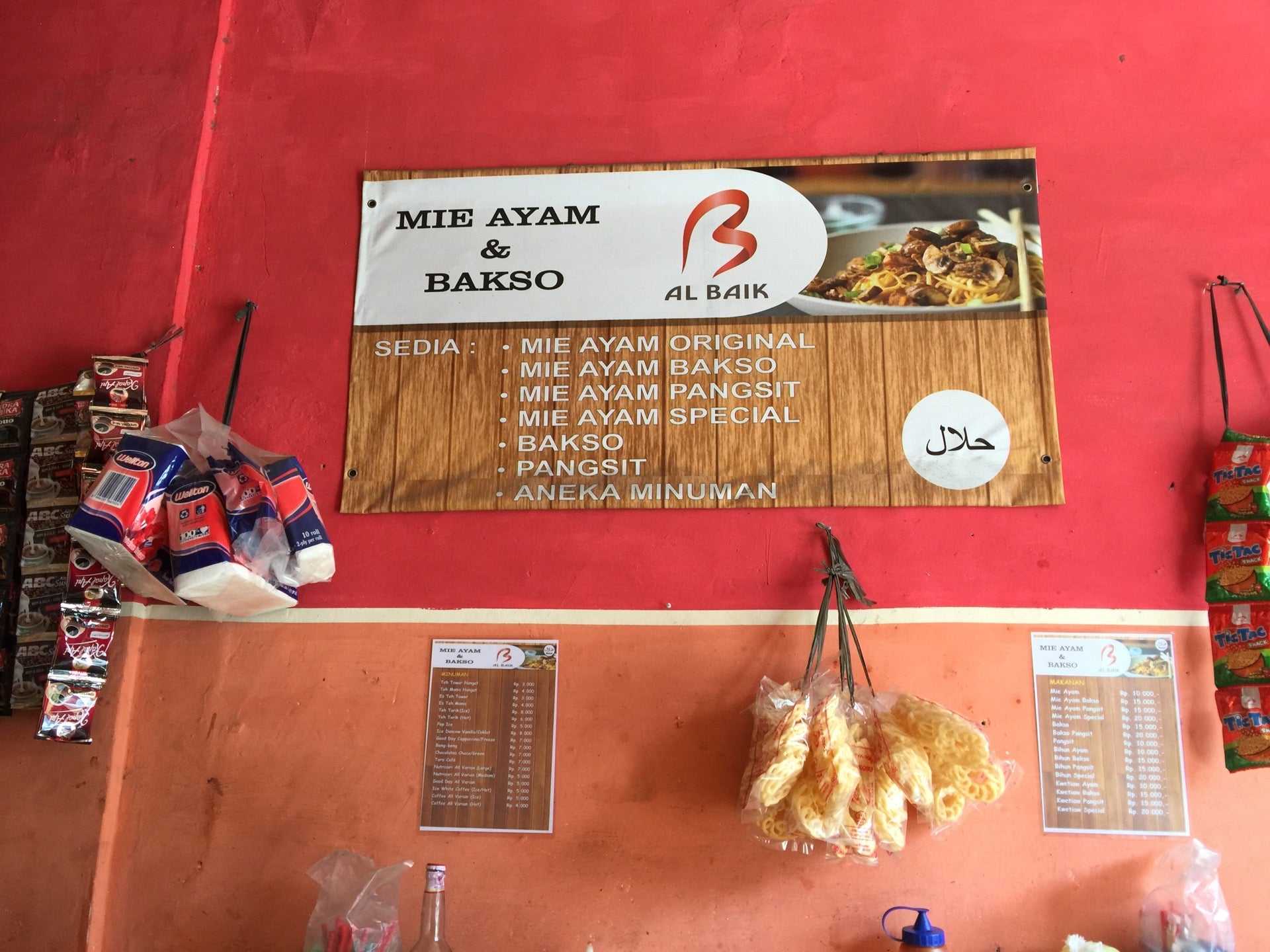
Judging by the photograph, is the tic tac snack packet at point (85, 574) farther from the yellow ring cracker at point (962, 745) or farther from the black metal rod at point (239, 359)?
the yellow ring cracker at point (962, 745)

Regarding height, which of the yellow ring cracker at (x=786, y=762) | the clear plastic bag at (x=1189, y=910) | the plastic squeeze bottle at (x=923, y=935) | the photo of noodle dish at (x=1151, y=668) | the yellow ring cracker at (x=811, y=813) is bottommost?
the plastic squeeze bottle at (x=923, y=935)

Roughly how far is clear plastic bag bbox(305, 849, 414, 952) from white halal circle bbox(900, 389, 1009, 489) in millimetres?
1312

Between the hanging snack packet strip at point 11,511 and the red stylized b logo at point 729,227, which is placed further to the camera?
the red stylized b logo at point 729,227

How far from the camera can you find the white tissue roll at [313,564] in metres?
1.75

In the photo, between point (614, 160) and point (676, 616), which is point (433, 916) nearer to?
point (676, 616)

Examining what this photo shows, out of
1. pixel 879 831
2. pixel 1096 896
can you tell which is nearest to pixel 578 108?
pixel 879 831

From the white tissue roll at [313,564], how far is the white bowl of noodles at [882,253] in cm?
111

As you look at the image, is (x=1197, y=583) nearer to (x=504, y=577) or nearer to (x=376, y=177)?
(x=504, y=577)

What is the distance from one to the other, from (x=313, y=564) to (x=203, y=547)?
20 cm

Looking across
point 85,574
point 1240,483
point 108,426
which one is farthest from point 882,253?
point 85,574

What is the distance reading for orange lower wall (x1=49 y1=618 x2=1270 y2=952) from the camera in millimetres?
1703

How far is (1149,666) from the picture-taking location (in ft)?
5.81

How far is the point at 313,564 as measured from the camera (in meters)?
1.77

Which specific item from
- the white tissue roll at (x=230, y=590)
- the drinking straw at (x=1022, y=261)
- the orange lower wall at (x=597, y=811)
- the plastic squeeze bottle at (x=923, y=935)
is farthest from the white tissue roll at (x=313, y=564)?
the drinking straw at (x=1022, y=261)
